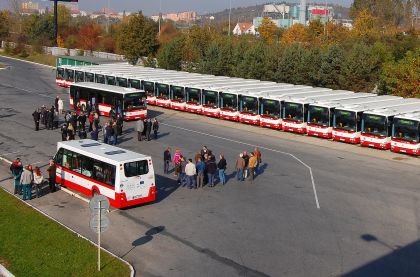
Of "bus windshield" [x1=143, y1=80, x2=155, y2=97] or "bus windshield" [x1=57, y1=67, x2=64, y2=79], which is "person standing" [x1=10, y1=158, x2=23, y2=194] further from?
"bus windshield" [x1=57, y1=67, x2=64, y2=79]

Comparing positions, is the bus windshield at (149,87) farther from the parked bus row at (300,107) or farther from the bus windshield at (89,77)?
the bus windshield at (89,77)

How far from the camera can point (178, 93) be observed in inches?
1887

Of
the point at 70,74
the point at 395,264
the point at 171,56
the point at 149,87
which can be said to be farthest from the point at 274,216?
the point at 171,56

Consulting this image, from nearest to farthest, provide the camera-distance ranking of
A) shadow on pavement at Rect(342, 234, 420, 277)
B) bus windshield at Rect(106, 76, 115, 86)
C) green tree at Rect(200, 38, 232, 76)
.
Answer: shadow on pavement at Rect(342, 234, 420, 277) < bus windshield at Rect(106, 76, 115, 86) < green tree at Rect(200, 38, 232, 76)

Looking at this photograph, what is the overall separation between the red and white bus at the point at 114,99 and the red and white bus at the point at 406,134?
1831 centimetres

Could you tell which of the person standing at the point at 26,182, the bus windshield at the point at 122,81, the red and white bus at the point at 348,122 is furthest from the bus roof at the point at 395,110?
the bus windshield at the point at 122,81

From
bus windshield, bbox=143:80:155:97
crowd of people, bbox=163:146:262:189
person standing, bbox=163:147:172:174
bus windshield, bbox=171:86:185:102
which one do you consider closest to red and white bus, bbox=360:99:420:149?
crowd of people, bbox=163:146:262:189

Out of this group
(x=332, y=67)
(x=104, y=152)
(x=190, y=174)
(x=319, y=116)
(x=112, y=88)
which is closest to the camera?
(x=104, y=152)

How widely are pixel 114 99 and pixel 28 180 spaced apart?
779 inches

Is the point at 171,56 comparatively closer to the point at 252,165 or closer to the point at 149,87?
the point at 149,87

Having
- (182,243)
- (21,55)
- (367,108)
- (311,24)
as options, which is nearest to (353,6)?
(311,24)

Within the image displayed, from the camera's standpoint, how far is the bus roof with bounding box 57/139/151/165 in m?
21.0

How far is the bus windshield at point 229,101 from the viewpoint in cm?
4294

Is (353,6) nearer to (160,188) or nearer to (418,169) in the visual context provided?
(418,169)
